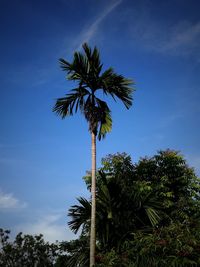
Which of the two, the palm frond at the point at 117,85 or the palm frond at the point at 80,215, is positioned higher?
the palm frond at the point at 117,85

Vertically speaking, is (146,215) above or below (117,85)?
below

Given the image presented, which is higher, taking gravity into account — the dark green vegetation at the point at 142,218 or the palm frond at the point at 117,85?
the palm frond at the point at 117,85

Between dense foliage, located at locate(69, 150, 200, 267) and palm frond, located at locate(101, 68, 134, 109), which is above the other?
palm frond, located at locate(101, 68, 134, 109)

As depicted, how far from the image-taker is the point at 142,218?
16078mm

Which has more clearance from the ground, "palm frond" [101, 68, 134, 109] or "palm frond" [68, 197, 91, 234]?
"palm frond" [101, 68, 134, 109]

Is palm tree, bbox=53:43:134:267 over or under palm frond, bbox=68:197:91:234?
over

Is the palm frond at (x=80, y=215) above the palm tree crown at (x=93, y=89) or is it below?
below

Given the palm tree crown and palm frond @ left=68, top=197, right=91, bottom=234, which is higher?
the palm tree crown

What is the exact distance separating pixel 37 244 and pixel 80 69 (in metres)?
29.1

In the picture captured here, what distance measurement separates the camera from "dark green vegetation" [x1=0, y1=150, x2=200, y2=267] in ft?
40.7

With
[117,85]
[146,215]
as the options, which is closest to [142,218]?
[146,215]

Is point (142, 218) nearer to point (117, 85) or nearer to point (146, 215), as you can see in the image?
point (146, 215)

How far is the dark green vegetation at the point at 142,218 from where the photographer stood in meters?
12.4

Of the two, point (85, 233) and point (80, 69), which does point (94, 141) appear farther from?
point (85, 233)
